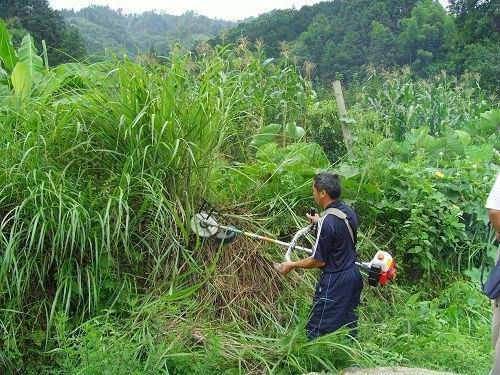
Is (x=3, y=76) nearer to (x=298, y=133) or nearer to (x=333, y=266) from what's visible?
(x=298, y=133)

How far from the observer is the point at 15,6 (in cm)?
2572

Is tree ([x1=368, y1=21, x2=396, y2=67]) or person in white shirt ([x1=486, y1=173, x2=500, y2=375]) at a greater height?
tree ([x1=368, y1=21, x2=396, y2=67])

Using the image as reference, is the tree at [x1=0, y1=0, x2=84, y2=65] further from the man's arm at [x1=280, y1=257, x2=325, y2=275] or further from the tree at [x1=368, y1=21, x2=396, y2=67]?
the tree at [x1=368, y1=21, x2=396, y2=67]

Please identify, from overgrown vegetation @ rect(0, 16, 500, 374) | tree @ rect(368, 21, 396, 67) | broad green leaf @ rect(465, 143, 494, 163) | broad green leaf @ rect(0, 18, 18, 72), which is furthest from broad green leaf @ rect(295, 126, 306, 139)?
tree @ rect(368, 21, 396, 67)

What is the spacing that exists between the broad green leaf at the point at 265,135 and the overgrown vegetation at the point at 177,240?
0.34ft

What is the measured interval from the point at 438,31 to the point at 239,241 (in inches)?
1796

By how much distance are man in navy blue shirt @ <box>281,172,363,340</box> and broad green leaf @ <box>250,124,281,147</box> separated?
6.46 ft

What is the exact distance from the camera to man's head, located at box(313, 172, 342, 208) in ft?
13.1

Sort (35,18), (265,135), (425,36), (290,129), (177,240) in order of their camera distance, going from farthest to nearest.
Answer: (425,36) → (35,18) → (290,129) → (265,135) → (177,240)

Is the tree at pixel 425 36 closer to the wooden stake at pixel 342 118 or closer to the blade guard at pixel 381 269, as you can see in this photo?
the wooden stake at pixel 342 118

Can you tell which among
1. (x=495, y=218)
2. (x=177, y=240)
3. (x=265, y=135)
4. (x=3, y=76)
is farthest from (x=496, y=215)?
(x=3, y=76)

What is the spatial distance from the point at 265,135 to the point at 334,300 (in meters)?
2.47

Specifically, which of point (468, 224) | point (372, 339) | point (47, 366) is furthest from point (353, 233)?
point (468, 224)

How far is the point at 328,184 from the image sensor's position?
3992 mm
